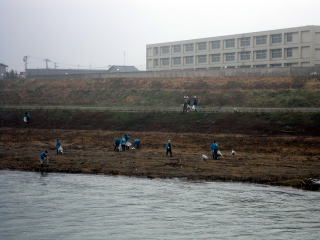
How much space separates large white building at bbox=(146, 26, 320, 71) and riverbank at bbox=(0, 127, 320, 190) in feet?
153

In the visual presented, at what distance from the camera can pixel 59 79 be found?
9994cm

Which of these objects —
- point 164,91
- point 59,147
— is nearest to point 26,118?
point 59,147

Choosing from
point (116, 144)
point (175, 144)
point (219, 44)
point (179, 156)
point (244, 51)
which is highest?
point (219, 44)

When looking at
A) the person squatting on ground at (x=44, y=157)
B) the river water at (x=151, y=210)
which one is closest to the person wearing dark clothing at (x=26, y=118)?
the person squatting on ground at (x=44, y=157)

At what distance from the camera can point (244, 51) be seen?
366 ft

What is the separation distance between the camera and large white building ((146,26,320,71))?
100125 mm

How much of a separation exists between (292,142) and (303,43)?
182ft

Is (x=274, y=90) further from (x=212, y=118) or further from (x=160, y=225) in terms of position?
(x=160, y=225)

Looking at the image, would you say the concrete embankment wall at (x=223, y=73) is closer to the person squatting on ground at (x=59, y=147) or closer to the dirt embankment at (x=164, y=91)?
the dirt embankment at (x=164, y=91)

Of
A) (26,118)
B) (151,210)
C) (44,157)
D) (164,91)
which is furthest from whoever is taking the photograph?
(164,91)

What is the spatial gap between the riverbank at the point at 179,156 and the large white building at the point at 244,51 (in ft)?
153

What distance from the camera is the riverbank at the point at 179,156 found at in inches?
1496

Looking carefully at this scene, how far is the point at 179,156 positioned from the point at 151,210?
17.4 m

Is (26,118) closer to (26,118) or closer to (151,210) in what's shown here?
(26,118)
